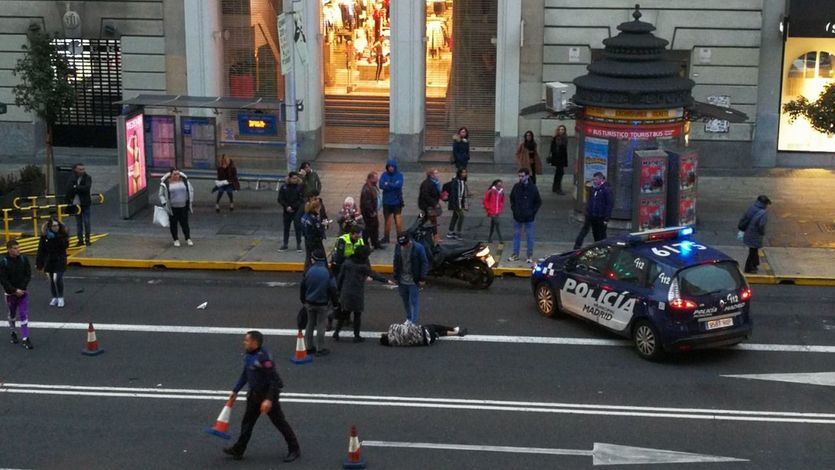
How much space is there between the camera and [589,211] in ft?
68.6

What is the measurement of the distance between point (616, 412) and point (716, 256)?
9.90ft

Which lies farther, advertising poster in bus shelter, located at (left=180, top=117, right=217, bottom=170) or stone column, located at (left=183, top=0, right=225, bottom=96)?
stone column, located at (left=183, top=0, right=225, bottom=96)

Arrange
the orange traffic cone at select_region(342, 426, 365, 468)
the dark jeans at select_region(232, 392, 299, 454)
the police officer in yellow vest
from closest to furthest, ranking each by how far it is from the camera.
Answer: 1. the orange traffic cone at select_region(342, 426, 365, 468)
2. the dark jeans at select_region(232, 392, 299, 454)
3. the police officer in yellow vest

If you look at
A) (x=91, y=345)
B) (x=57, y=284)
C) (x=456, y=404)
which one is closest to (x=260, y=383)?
(x=456, y=404)

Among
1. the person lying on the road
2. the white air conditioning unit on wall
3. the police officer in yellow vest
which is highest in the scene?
the white air conditioning unit on wall

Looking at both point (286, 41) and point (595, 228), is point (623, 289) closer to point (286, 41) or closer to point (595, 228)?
point (595, 228)

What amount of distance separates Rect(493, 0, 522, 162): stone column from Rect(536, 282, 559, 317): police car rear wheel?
11.7 metres

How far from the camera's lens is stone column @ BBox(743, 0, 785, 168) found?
28.5m

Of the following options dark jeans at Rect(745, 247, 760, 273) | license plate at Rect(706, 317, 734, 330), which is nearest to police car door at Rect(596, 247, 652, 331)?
license plate at Rect(706, 317, 734, 330)

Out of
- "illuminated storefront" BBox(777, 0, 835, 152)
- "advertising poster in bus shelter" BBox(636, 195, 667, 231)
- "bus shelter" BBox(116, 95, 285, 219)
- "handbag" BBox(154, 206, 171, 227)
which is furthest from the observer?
"illuminated storefront" BBox(777, 0, 835, 152)

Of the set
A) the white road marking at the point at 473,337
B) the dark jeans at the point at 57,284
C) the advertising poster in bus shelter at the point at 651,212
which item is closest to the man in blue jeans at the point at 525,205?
the advertising poster in bus shelter at the point at 651,212

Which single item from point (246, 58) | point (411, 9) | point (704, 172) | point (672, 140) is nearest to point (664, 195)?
point (672, 140)

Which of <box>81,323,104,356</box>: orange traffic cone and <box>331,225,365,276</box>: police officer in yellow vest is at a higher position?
<box>331,225,365,276</box>: police officer in yellow vest

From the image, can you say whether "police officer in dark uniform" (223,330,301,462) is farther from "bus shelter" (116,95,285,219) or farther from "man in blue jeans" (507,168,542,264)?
"bus shelter" (116,95,285,219)
